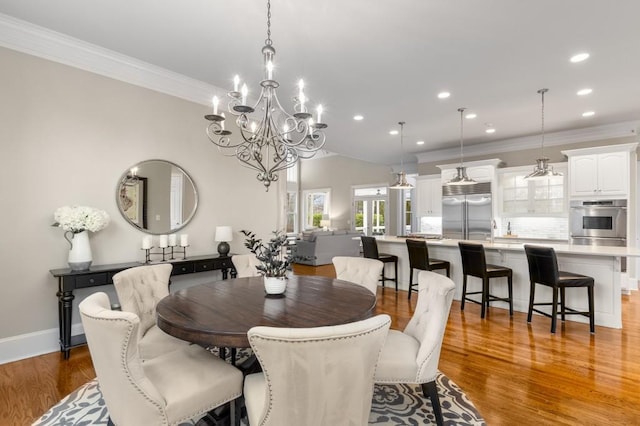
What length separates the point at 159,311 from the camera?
6.04 feet

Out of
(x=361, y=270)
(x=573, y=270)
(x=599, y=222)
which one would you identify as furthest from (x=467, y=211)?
(x=361, y=270)

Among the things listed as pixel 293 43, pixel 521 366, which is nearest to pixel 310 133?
pixel 293 43

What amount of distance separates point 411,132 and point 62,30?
526 cm

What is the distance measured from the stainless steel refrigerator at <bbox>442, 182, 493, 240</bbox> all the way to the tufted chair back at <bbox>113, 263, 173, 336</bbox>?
20.3 feet

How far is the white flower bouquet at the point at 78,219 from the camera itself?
2.91m

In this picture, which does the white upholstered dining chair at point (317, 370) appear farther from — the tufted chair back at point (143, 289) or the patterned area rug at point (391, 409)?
the tufted chair back at point (143, 289)

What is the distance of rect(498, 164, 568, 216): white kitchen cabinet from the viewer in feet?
20.5

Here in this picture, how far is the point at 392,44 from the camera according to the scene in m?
3.07

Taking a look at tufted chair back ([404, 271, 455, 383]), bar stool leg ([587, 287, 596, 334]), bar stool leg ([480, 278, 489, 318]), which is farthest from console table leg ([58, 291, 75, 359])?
bar stool leg ([587, 287, 596, 334])

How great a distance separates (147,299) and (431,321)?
209 cm

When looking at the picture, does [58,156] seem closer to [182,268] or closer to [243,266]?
[182,268]

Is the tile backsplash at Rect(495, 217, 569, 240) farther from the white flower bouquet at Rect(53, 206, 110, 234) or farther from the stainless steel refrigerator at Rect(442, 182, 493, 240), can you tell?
the white flower bouquet at Rect(53, 206, 110, 234)

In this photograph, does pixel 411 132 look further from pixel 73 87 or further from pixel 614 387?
pixel 73 87

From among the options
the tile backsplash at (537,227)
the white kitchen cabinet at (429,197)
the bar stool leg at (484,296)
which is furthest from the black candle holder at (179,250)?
the tile backsplash at (537,227)
